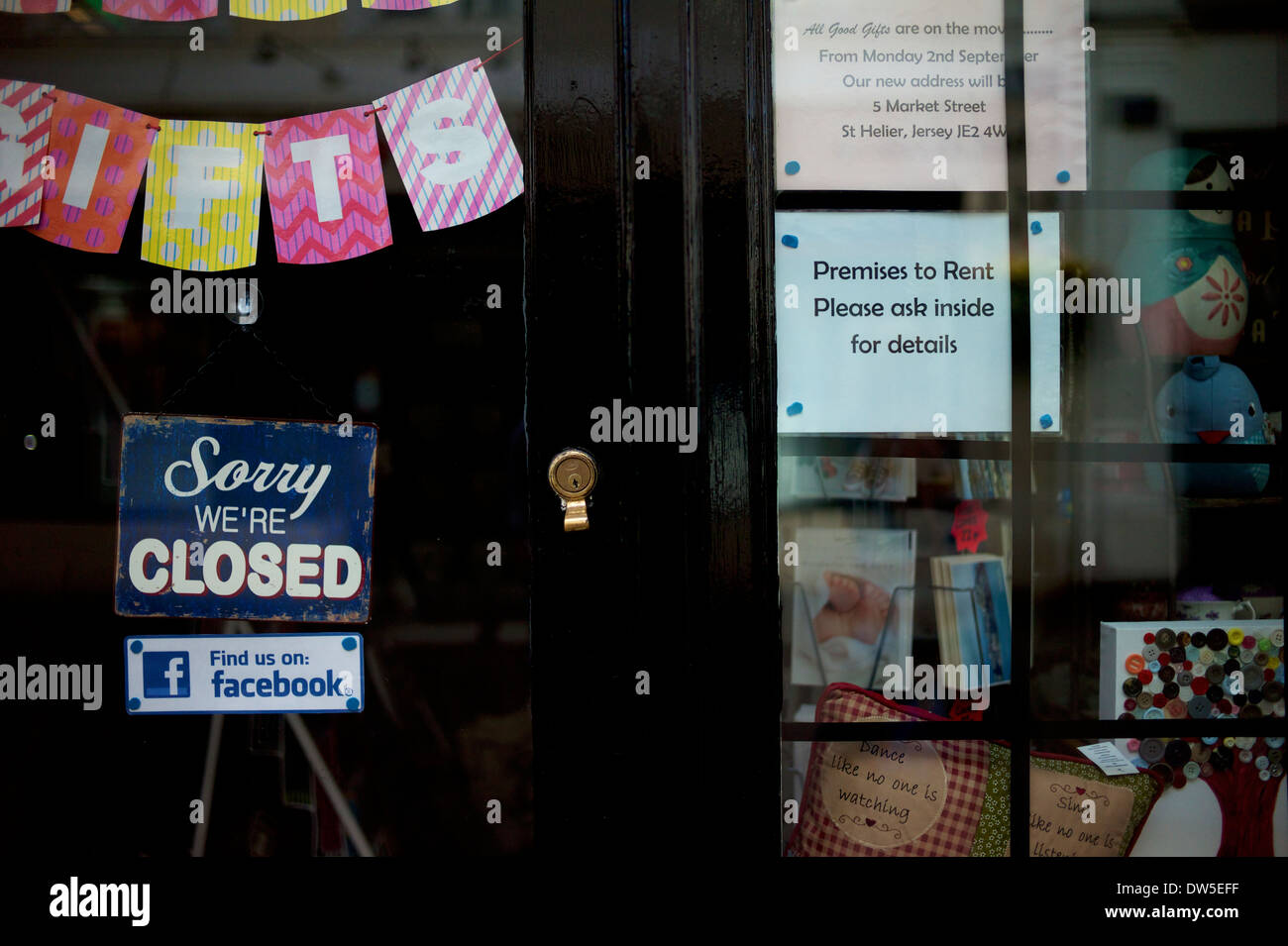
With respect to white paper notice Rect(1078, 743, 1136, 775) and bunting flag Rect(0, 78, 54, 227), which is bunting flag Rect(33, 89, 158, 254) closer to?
bunting flag Rect(0, 78, 54, 227)

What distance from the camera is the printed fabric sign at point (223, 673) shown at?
180 centimetres

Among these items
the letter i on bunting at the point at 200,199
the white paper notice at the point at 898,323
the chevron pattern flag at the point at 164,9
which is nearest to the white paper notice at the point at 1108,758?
the white paper notice at the point at 898,323

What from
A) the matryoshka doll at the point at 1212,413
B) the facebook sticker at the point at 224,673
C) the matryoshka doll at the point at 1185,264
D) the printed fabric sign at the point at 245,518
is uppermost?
the matryoshka doll at the point at 1185,264

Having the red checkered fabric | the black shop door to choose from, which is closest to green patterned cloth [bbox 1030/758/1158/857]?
the red checkered fabric

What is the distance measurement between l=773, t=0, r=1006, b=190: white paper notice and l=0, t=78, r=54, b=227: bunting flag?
1.69m

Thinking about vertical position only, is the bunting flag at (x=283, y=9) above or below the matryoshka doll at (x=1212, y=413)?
above

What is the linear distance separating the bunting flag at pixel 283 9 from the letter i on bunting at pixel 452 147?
0.82 ft

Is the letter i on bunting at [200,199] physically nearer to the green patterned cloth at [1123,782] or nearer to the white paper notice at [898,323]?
the white paper notice at [898,323]

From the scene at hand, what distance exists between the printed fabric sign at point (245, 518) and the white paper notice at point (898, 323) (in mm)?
1035

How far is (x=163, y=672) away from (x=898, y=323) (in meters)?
1.89

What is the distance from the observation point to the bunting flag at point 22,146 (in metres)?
1.78

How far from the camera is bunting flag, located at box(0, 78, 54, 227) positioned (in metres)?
1.78
